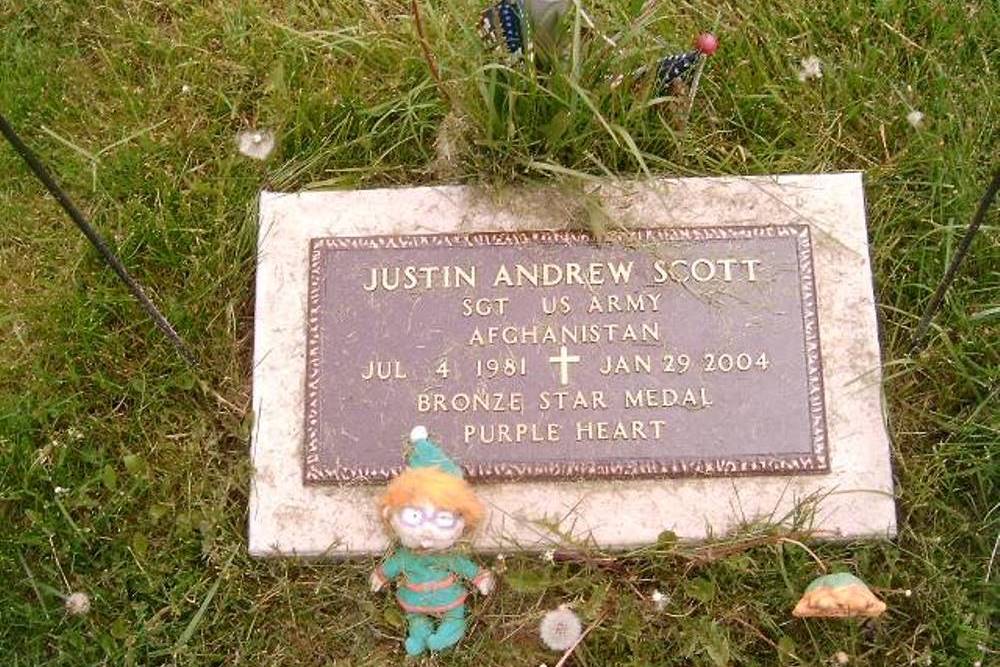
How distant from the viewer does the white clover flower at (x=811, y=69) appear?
2.96 metres

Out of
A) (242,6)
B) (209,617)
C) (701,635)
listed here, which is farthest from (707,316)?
(242,6)

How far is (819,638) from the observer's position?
8.25 feet

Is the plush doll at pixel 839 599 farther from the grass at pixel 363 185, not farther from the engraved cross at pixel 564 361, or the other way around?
the engraved cross at pixel 564 361

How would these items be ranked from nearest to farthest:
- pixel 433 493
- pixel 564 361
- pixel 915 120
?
pixel 433 493, pixel 564 361, pixel 915 120

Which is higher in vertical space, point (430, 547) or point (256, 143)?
point (256, 143)

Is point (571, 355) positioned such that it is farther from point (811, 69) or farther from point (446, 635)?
point (811, 69)

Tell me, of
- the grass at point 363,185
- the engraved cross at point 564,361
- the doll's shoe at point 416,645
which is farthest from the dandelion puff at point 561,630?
the engraved cross at point 564,361

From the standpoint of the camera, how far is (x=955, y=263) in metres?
2.40

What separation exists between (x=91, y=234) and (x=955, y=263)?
197 cm

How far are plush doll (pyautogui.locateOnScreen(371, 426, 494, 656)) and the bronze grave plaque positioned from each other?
0.60 ft

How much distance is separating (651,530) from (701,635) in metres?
0.28

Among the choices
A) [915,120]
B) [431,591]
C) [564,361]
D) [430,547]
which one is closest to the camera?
[430,547]

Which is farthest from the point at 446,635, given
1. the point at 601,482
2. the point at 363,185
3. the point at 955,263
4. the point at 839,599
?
the point at 955,263

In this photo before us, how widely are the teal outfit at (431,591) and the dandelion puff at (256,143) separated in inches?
48.6
